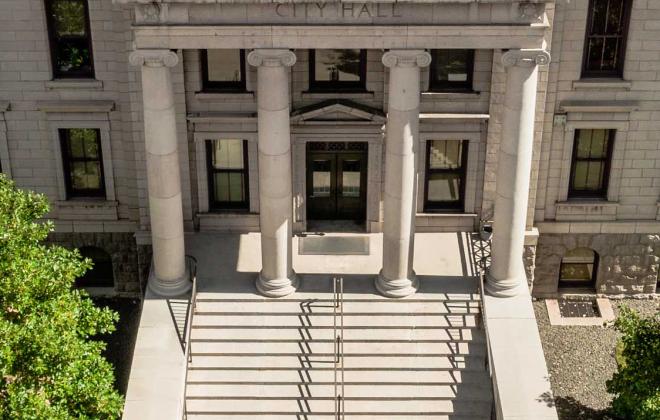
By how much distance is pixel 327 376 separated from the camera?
29656 millimetres

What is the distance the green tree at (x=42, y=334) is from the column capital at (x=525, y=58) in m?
13.0

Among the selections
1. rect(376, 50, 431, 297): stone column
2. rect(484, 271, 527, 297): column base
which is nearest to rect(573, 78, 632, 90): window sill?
rect(376, 50, 431, 297): stone column

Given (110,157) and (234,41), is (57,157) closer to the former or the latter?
(110,157)

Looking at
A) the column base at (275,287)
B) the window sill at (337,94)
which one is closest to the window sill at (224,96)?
the window sill at (337,94)

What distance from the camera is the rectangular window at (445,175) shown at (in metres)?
33.4

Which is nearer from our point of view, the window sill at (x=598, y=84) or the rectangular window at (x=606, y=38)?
the rectangular window at (x=606, y=38)

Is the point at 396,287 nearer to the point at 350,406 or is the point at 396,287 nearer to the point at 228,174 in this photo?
the point at 350,406

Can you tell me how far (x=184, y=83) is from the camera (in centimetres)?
3200

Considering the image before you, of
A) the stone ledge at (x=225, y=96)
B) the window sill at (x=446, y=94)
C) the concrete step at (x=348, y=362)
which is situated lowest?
the concrete step at (x=348, y=362)

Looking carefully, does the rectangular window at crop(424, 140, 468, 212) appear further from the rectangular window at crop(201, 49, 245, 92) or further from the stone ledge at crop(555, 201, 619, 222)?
the rectangular window at crop(201, 49, 245, 92)

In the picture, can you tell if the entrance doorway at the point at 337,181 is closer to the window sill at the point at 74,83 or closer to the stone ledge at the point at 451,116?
the stone ledge at the point at 451,116

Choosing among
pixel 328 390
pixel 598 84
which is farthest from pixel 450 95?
pixel 328 390

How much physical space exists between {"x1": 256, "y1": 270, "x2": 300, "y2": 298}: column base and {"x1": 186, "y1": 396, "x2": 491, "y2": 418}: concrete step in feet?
11.7

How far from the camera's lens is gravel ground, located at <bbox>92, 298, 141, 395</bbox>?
32.2 m
